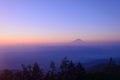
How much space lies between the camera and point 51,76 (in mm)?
94750

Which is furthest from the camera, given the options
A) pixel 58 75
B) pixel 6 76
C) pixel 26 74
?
pixel 58 75

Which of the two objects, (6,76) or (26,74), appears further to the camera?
(26,74)

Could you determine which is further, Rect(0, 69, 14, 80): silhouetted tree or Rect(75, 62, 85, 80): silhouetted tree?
Rect(75, 62, 85, 80): silhouetted tree

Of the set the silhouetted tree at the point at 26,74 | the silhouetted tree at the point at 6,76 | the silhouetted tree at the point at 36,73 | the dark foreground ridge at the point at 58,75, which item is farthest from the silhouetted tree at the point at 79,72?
the silhouetted tree at the point at 6,76

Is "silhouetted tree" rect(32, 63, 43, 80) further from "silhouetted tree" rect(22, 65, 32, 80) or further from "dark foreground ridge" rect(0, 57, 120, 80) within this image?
"silhouetted tree" rect(22, 65, 32, 80)

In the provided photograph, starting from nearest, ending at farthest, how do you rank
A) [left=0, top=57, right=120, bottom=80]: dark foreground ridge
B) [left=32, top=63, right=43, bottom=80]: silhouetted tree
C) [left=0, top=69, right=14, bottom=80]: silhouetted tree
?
[left=0, top=69, right=14, bottom=80]: silhouetted tree < [left=32, top=63, right=43, bottom=80]: silhouetted tree < [left=0, top=57, right=120, bottom=80]: dark foreground ridge

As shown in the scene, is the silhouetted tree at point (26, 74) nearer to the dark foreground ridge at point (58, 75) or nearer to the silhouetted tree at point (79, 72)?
the dark foreground ridge at point (58, 75)

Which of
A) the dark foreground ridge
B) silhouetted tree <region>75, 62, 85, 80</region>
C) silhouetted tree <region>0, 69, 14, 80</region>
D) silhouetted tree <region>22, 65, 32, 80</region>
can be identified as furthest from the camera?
silhouetted tree <region>75, 62, 85, 80</region>

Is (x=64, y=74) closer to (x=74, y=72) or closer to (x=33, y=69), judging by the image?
(x=74, y=72)

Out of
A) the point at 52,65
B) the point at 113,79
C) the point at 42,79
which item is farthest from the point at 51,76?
the point at 113,79

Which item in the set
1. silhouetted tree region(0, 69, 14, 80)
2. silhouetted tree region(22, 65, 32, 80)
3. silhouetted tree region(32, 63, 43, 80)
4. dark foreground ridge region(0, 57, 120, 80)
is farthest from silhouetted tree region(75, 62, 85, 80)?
silhouetted tree region(0, 69, 14, 80)

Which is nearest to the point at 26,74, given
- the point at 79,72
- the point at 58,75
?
the point at 58,75

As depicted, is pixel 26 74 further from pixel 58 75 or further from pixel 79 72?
pixel 79 72

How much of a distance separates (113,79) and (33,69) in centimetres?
2669
